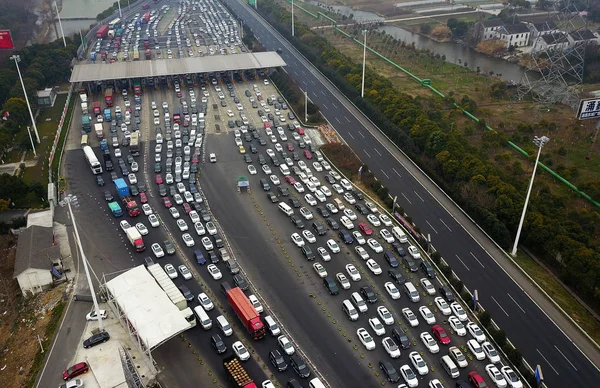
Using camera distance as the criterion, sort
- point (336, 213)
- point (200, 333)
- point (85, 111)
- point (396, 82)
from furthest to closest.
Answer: point (396, 82)
point (85, 111)
point (336, 213)
point (200, 333)

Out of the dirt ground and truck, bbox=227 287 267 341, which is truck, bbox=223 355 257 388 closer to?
truck, bbox=227 287 267 341

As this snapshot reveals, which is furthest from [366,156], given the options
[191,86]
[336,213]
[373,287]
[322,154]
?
[191,86]

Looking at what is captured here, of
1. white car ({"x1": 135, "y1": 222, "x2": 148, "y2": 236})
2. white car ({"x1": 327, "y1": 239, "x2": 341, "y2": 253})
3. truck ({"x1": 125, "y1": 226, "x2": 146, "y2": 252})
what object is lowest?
white car ({"x1": 327, "y1": 239, "x2": 341, "y2": 253})

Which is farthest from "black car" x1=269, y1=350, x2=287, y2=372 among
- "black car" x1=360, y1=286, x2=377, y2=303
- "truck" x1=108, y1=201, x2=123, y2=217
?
"truck" x1=108, y1=201, x2=123, y2=217

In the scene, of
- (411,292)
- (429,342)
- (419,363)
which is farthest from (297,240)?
(419,363)

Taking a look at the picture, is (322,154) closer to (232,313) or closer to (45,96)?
(232,313)

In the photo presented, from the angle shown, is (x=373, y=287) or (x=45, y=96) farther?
(x=45, y=96)

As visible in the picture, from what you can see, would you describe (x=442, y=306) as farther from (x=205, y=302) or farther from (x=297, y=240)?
(x=205, y=302)
